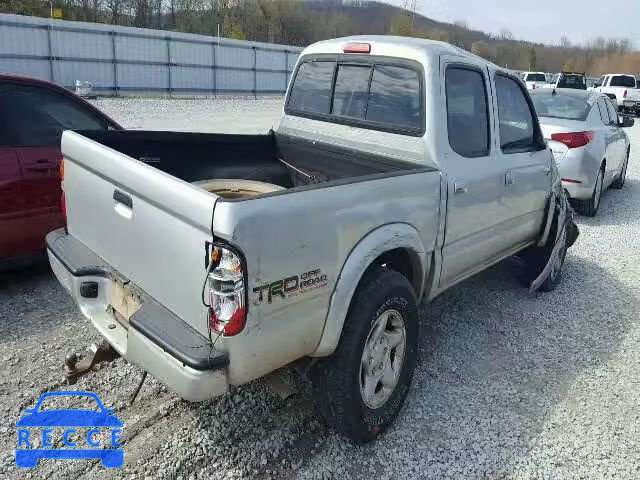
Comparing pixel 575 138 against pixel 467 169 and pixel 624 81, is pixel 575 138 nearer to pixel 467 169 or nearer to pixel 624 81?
pixel 467 169

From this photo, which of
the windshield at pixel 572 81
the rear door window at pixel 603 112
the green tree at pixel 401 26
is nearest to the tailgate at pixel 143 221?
the rear door window at pixel 603 112

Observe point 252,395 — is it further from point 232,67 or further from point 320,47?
point 232,67

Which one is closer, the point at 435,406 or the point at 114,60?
the point at 435,406

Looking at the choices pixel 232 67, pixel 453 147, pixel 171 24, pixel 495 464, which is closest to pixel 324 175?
pixel 453 147

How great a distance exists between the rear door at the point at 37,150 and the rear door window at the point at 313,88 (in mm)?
2079

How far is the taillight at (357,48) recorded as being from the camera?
3.78 metres

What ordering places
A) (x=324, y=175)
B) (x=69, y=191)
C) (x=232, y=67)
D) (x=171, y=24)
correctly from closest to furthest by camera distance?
(x=69, y=191), (x=324, y=175), (x=232, y=67), (x=171, y=24)

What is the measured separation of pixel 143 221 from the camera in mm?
2438

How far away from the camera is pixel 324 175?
4.00 meters

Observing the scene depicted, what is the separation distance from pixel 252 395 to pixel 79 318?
165cm

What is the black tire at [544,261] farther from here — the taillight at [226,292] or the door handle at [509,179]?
the taillight at [226,292]

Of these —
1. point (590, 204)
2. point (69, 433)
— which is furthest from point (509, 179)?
point (590, 204)

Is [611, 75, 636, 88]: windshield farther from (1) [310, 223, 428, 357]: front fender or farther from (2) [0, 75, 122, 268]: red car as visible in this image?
(1) [310, 223, 428, 357]: front fender

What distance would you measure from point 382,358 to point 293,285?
955mm
